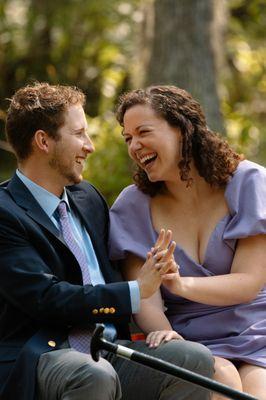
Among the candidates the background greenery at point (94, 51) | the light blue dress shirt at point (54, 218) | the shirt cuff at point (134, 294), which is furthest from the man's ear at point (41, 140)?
the background greenery at point (94, 51)

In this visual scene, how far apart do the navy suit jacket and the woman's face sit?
1.60 ft

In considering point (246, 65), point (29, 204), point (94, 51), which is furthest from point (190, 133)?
point (94, 51)

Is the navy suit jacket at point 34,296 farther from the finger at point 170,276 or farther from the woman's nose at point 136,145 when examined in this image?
the woman's nose at point 136,145

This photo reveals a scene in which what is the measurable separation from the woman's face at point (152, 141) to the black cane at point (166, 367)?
92 cm

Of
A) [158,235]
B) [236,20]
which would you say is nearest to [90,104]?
[236,20]

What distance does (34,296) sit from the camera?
13.4 feet

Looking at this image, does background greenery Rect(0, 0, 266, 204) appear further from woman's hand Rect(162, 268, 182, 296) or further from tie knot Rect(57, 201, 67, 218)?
woman's hand Rect(162, 268, 182, 296)

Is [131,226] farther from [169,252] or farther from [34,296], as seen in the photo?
[34,296]

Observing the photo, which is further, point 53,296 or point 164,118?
point 164,118

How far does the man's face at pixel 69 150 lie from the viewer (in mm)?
4395

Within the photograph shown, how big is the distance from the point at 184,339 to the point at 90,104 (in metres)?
9.96

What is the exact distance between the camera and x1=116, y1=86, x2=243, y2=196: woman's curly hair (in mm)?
4500

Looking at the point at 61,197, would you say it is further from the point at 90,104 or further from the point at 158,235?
the point at 90,104

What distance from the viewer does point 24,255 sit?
13.6 ft
